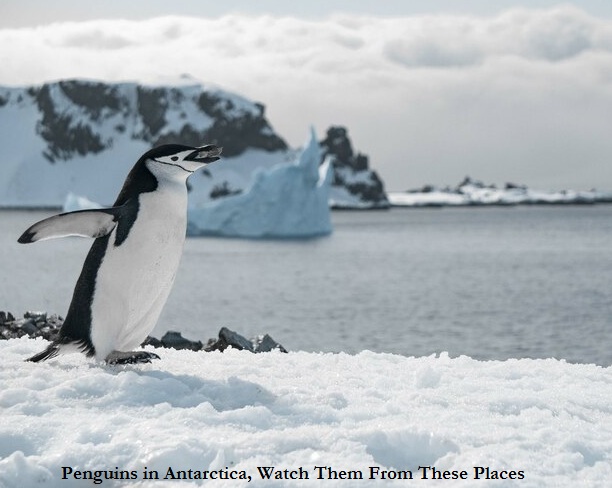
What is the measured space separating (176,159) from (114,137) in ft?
615

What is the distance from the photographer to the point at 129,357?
620 cm

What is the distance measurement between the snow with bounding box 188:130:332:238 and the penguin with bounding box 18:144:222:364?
39182 millimetres

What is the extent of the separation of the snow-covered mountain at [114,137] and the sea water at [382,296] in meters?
110

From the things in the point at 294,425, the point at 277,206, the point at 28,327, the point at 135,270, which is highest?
the point at 135,270

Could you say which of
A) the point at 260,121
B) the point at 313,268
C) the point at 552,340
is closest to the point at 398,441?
the point at 552,340

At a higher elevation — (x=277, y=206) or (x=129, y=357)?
(x=129, y=357)

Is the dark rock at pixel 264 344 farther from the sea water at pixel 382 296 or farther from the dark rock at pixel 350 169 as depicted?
the dark rock at pixel 350 169

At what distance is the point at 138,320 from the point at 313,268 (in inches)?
1520

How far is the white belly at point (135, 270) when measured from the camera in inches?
245

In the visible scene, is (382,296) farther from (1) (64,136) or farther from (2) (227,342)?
(1) (64,136)

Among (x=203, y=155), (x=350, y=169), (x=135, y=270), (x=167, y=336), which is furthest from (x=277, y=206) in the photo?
(x=350, y=169)

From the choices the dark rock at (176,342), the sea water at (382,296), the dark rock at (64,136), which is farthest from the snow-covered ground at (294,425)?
the dark rock at (64,136)

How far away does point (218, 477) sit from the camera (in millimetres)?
4402

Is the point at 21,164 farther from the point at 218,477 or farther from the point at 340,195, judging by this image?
the point at 218,477
